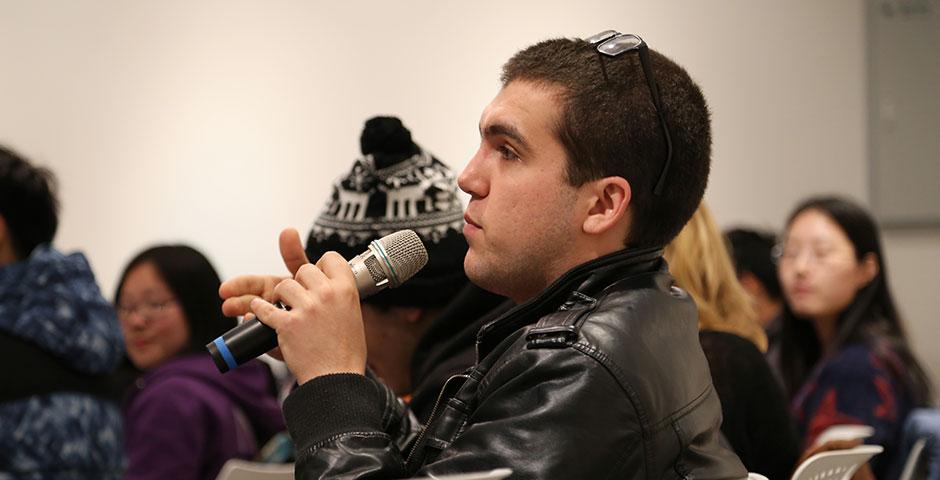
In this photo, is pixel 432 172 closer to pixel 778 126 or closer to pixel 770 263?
pixel 770 263

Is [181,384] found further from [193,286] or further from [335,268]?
[335,268]

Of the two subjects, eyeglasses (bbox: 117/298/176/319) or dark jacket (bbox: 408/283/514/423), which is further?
eyeglasses (bbox: 117/298/176/319)

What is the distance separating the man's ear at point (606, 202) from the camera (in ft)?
4.25

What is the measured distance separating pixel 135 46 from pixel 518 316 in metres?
3.96

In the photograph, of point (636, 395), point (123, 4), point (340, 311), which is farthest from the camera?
point (123, 4)

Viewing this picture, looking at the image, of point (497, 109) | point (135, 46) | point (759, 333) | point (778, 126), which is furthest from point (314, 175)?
point (497, 109)

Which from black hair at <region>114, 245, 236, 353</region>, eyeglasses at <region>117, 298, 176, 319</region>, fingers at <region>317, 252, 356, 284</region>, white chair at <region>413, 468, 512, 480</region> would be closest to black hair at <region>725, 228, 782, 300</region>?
black hair at <region>114, 245, 236, 353</region>

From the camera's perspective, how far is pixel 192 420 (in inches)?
122

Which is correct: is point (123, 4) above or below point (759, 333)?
above

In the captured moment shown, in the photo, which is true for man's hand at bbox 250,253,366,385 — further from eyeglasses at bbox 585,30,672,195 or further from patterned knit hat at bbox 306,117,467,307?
patterned knit hat at bbox 306,117,467,307

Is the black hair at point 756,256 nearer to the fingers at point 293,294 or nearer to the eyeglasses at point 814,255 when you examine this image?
the eyeglasses at point 814,255

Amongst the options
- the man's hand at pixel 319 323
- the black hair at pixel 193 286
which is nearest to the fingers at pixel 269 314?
the man's hand at pixel 319 323

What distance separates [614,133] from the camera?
4.22 feet

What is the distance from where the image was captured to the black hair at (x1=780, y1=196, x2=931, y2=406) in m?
3.57
